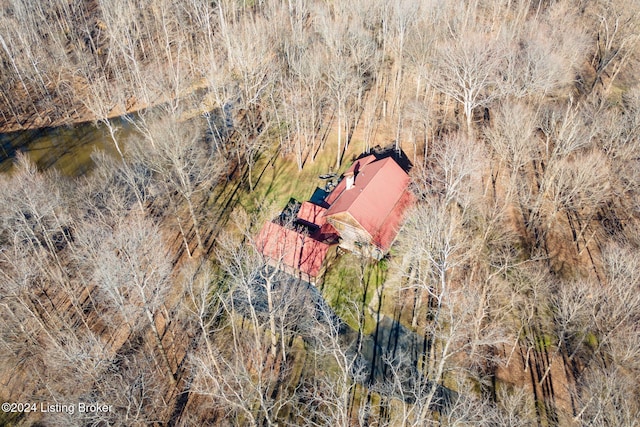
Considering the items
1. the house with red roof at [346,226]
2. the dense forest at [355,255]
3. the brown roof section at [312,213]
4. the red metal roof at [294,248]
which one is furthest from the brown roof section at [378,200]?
the red metal roof at [294,248]

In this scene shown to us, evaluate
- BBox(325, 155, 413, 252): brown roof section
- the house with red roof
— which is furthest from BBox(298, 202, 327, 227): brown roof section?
BBox(325, 155, 413, 252): brown roof section

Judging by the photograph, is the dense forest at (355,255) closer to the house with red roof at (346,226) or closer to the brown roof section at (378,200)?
the house with red roof at (346,226)

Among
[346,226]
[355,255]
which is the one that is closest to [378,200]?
[346,226]

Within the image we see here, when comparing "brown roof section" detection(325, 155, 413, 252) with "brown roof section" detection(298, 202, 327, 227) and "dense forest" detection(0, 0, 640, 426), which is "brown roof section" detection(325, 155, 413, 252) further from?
"dense forest" detection(0, 0, 640, 426)

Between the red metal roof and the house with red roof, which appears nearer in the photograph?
the red metal roof

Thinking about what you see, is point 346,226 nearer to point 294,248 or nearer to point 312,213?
point 312,213

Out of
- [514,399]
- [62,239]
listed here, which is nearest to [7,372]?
[62,239]
